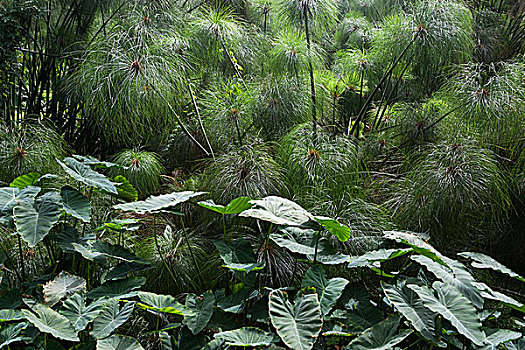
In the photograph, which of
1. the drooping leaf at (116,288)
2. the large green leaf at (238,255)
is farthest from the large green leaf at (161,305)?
the large green leaf at (238,255)

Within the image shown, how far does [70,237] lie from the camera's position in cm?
213

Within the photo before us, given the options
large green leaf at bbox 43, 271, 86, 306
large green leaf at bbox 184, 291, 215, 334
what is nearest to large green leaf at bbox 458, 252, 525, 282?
large green leaf at bbox 184, 291, 215, 334

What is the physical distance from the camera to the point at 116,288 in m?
2.02

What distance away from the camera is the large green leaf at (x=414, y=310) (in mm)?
1690

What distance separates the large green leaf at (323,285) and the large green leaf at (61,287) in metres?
1.06

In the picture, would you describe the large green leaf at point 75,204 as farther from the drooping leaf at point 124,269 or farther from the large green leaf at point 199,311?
the large green leaf at point 199,311

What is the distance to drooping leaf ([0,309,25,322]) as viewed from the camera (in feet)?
5.83

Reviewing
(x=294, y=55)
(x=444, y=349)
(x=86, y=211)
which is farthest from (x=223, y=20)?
(x=444, y=349)

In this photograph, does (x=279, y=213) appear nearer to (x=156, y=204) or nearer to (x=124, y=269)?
(x=156, y=204)

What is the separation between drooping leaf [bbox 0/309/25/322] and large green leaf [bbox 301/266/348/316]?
4.08 ft

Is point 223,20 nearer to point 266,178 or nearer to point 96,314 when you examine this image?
point 266,178

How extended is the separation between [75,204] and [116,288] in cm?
47

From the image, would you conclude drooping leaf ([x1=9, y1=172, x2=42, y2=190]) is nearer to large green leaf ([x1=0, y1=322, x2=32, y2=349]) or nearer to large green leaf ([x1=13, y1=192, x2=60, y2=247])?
large green leaf ([x1=13, y1=192, x2=60, y2=247])

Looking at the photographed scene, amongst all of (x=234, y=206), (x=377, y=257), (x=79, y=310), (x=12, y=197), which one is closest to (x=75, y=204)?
(x=12, y=197)
